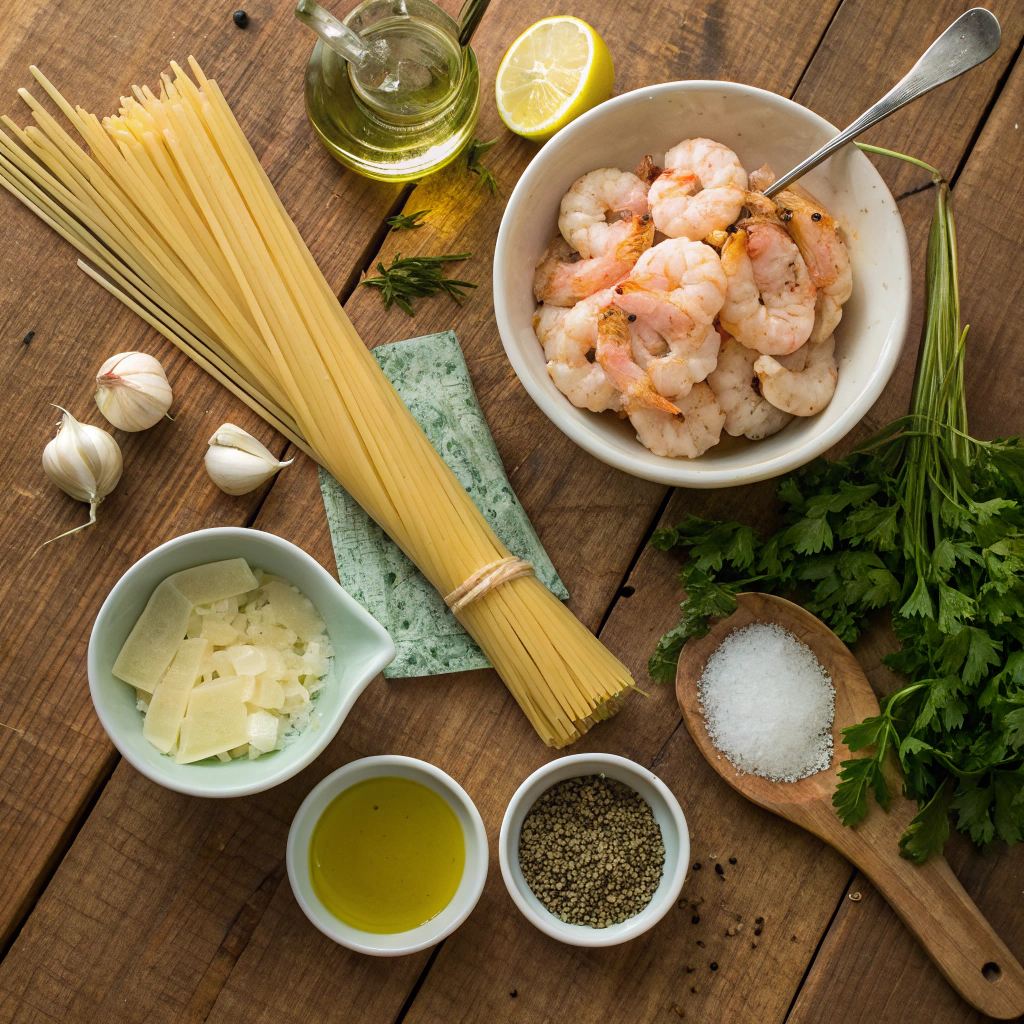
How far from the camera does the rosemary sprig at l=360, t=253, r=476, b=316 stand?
1629 millimetres

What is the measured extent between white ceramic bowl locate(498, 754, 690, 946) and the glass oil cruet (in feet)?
3.74

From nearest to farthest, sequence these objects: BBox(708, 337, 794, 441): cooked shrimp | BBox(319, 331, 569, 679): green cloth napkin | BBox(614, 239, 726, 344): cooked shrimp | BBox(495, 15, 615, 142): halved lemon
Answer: BBox(614, 239, 726, 344): cooked shrimp
BBox(708, 337, 794, 441): cooked shrimp
BBox(495, 15, 615, 142): halved lemon
BBox(319, 331, 569, 679): green cloth napkin

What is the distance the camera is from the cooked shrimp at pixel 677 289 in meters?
1.30

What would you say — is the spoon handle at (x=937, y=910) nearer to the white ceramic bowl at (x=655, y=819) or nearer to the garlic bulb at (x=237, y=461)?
the white ceramic bowl at (x=655, y=819)

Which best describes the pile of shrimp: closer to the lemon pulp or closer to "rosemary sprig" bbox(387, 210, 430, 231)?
"rosemary sprig" bbox(387, 210, 430, 231)

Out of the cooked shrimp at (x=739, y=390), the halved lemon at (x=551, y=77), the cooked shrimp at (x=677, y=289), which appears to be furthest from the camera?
the halved lemon at (x=551, y=77)

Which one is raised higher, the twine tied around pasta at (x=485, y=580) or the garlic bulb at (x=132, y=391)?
the garlic bulb at (x=132, y=391)

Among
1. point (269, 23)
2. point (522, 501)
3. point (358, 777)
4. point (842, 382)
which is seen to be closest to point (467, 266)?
point (522, 501)

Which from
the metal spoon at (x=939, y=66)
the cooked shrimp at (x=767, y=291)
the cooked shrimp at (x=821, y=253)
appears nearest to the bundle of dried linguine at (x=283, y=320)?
the cooked shrimp at (x=767, y=291)

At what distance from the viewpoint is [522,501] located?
5.44 feet

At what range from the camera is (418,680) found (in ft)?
5.35

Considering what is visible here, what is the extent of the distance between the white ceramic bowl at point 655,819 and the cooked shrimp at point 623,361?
638 mm

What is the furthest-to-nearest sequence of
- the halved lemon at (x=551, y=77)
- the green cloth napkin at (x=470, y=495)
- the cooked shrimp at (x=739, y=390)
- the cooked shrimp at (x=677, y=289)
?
the green cloth napkin at (x=470, y=495) < the halved lemon at (x=551, y=77) < the cooked shrimp at (x=739, y=390) < the cooked shrimp at (x=677, y=289)

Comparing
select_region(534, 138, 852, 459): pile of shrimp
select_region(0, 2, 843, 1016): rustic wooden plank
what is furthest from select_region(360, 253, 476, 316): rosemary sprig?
select_region(534, 138, 852, 459): pile of shrimp
